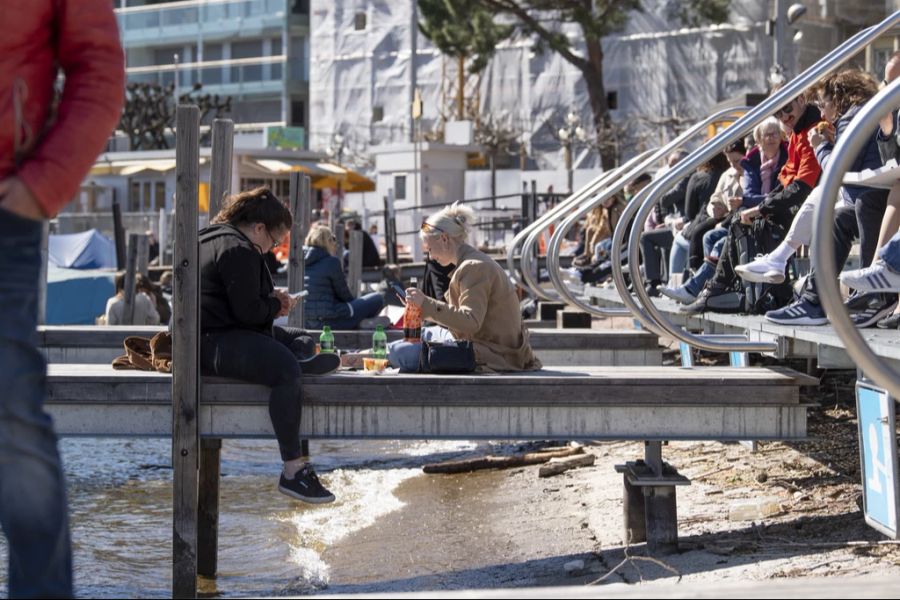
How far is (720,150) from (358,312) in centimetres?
731

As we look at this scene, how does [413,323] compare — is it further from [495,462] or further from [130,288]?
[130,288]

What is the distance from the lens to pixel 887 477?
22.2 feet

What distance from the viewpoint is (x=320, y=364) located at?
25.4 ft

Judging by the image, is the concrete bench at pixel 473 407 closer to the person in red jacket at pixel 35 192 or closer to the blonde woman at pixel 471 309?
the blonde woman at pixel 471 309

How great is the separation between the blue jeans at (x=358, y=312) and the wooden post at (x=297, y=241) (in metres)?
0.94

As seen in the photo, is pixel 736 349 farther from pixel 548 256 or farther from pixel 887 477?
pixel 548 256

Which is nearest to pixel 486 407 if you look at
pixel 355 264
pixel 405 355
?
pixel 405 355

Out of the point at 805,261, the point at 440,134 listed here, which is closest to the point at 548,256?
the point at 805,261

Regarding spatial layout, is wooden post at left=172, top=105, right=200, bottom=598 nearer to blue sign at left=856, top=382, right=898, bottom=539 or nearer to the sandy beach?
the sandy beach

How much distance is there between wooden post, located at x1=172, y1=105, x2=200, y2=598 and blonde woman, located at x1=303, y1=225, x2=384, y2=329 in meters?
6.54

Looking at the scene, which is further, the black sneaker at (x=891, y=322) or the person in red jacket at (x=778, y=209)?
the person in red jacket at (x=778, y=209)

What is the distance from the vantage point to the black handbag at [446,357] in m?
7.95

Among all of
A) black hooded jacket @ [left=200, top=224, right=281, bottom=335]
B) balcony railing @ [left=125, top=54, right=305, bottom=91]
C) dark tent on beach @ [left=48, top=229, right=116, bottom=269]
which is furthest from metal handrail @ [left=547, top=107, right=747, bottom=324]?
balcony railing @ [left=125, top=54, right=305, bottom=91]

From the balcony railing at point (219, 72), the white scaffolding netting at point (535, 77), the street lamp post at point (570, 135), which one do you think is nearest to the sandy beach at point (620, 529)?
the street lamp post at point (570, 135)
